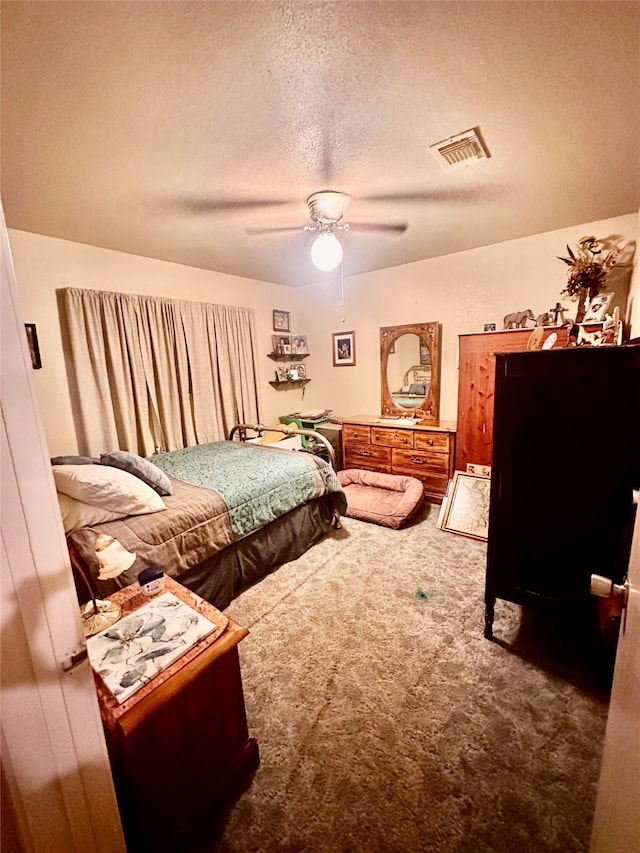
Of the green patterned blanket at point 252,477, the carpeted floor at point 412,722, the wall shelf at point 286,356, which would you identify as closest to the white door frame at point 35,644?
the carpeted floor at point 412,722

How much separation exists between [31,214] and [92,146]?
1.04m

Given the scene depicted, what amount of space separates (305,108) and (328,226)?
3.49 feet

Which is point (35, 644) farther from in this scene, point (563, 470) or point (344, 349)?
point (344, 349)

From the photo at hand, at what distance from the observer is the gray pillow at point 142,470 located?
212 cm

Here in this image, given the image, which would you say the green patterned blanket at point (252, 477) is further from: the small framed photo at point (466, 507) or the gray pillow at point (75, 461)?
the small framed photo at point (466, 507)

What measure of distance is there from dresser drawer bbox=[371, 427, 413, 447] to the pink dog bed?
35cm

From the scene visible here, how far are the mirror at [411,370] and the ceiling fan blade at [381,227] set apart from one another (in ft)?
3.93

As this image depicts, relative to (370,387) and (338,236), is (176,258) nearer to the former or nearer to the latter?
(338,236)

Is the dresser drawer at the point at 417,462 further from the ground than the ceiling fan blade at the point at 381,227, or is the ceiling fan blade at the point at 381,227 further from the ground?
the ceiling fan blade at the point at 381,227

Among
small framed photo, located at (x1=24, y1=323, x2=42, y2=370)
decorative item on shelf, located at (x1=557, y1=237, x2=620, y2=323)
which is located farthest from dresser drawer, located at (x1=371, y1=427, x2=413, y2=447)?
small framed photo, located at (x1=24, y1=323, x2=42, y2=370)

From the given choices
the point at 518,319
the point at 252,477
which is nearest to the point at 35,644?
the point at 252,477

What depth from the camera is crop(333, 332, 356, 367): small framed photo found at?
4280 millimetres

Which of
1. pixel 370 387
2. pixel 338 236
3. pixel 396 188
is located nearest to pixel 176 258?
pixel 338 236

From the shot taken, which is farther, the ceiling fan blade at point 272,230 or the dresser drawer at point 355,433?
the dresser drawer at point 355,433
